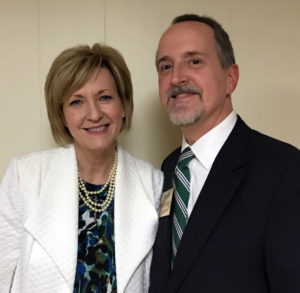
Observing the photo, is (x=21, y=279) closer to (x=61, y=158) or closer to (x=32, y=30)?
(x=61, y=158)

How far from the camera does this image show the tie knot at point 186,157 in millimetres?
1491

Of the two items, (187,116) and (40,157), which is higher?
(187,116)

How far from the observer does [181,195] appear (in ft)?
4.71

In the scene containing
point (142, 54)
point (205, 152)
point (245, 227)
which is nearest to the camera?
point (245, 227)

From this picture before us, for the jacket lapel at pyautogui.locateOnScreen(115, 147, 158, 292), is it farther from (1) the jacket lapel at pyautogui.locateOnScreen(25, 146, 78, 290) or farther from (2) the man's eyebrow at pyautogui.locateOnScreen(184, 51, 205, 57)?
(2) the man's eyebrow at pyautogui.locateOnScreen(184, 51, 205, 57)

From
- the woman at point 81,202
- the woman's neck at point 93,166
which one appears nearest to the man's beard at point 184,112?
the woman at point 81,202

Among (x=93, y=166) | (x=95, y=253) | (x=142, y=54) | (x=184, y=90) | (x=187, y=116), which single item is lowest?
(x=95, y=253)

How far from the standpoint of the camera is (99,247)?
149 centimetres

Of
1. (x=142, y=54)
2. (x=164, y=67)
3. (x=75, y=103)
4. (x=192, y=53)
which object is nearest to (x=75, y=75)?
(x=75, y=103)

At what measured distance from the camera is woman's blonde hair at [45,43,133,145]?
59.8 inches

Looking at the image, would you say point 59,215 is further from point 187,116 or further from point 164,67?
point 164,67

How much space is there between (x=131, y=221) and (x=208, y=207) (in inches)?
16.6

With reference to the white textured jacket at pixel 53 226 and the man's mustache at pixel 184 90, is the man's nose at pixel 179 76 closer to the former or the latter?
the man's mustache at pixel 184 90

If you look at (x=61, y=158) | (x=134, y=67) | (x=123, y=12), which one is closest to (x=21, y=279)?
(x=61, y=158)
